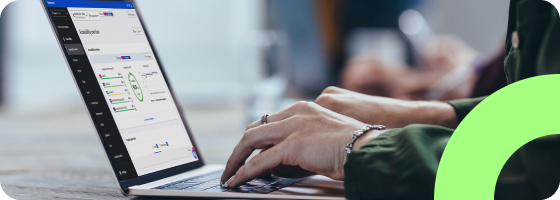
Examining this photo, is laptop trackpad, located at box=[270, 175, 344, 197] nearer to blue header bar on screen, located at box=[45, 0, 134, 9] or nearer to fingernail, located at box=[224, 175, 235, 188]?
fingernail, located at box=[224, 175, 235, 188]

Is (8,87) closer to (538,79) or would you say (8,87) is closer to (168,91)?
(168,91)

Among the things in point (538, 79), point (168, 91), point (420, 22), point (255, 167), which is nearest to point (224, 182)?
point (255, 167)

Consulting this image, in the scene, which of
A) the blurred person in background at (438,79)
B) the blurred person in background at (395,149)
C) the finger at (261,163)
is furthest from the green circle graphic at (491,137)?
the blurred person in background at (438,79)

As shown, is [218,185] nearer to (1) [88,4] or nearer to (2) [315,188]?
(2) [315,188]

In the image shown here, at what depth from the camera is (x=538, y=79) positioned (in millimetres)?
295

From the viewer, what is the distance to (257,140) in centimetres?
39

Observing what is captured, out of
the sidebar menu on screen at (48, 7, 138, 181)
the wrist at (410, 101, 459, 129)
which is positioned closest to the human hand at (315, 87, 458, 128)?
the wrist at (410, 101, 459, 129)

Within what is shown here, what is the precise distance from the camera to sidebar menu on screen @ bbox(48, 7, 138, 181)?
396 mm

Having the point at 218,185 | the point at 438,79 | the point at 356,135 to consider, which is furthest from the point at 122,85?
the point at 438,79

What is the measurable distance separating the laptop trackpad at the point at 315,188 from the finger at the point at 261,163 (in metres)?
0.02

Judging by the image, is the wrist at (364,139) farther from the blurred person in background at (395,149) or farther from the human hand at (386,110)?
the human hand at (386,110)

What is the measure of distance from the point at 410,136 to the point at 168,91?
0.99ft

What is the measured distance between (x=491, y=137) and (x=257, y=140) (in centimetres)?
19

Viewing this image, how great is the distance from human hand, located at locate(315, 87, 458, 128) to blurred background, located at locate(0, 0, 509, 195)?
9.7 inches
